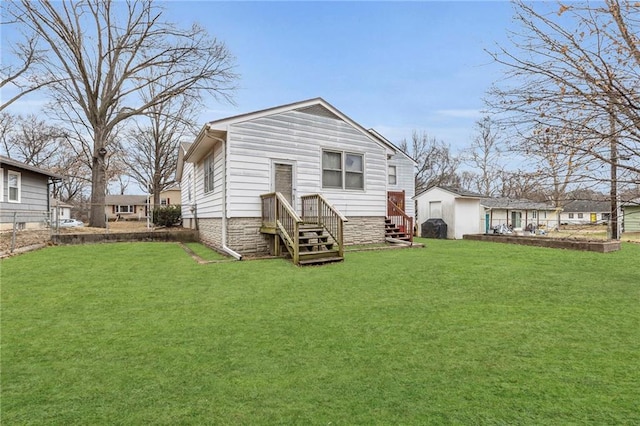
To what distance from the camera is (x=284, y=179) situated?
967 centimetres

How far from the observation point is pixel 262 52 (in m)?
12.7

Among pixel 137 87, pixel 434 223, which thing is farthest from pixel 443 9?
pixel 137 87

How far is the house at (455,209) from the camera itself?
17.0m

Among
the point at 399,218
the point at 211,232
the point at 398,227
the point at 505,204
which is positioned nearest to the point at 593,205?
the point at 398,227

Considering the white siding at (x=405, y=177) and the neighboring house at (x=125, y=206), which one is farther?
the neighboring house at (x=125, y=206)

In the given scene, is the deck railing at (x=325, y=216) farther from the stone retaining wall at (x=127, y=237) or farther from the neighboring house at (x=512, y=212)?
the neighboring house at (x=512, y=212)

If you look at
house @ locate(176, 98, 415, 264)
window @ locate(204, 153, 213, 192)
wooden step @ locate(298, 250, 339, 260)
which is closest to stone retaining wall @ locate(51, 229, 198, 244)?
house @ locate(176, 98, 415, 264)

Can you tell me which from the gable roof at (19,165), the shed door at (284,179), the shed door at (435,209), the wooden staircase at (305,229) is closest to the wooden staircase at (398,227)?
the wooden staircase at (305,229)

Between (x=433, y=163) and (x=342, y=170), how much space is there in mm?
31530

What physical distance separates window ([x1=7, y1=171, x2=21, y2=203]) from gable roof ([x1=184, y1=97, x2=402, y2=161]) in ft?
26.8

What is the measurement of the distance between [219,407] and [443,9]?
760 cm

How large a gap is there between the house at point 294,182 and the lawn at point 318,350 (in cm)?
265

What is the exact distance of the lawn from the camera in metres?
2.16

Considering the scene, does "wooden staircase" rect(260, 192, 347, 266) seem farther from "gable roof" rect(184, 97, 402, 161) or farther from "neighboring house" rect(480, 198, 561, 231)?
"neighboring house" rect(480, 198, 561, 231)
